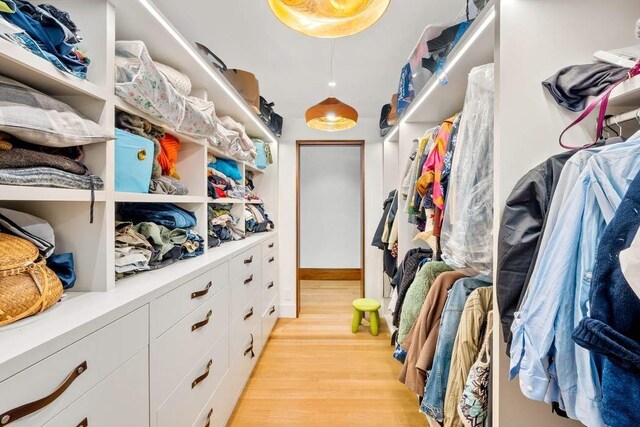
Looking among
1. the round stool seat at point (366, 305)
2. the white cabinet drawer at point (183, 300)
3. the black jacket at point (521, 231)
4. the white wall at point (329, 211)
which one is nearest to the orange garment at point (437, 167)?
the black jacket at point (521, 231)

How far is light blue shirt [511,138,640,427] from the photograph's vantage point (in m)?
0.63

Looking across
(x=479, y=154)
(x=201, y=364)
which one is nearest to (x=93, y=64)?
(x=201, y=364)

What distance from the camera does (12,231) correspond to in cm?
75

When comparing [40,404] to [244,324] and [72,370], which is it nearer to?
[72,370]

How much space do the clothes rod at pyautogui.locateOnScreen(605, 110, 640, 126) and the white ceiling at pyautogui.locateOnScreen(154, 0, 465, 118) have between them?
1.18 meters

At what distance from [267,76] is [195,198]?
54.8 inches

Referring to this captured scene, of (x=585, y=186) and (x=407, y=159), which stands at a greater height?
(x=407, y=159)

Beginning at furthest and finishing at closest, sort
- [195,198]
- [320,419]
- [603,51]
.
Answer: [320,419] < [195,198] < [603,51]

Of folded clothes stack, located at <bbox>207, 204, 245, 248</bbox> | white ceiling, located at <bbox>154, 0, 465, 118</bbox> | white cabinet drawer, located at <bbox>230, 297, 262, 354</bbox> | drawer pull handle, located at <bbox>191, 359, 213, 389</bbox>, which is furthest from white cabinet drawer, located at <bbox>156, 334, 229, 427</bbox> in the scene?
white ceiling, located at <bbox>154, 0, 465, 118</bbox>

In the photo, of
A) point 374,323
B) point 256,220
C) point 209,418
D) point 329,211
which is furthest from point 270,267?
point 329,211

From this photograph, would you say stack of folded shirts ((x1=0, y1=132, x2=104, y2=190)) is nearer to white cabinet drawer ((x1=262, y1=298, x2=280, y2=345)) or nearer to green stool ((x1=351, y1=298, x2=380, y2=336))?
white cabinet drawer ((x1=262, y1=298, x2=280, y2=345))

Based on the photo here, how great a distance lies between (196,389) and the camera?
1191 millimetres

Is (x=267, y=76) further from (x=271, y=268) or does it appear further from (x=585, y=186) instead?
(x=585, y=186)

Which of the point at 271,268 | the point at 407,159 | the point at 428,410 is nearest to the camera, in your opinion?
the point at 428,410
